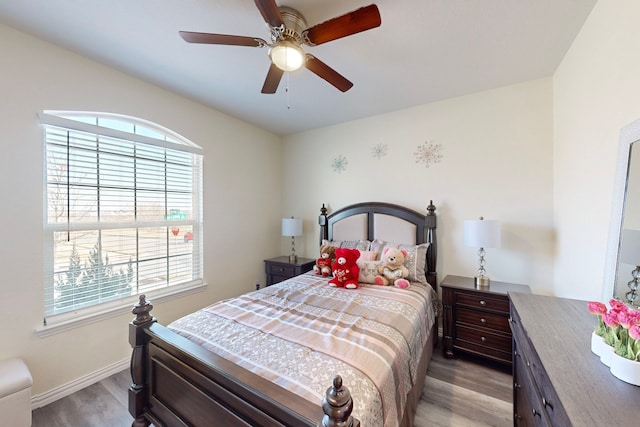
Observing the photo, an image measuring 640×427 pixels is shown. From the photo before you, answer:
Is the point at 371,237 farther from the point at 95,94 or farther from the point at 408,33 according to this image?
the point at 95,94

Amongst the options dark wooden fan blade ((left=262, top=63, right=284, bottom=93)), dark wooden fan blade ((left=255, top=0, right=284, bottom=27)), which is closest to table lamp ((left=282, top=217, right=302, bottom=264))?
dark wooden fan blade ((left=262, top=63, right=284, bottom=93))

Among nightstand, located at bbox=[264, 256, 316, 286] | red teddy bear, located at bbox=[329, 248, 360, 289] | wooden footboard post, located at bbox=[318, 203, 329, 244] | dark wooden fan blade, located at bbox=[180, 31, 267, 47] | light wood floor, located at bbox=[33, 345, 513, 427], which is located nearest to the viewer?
dark wooden fan blade, located at bbox=[180, 31, 267, 47]

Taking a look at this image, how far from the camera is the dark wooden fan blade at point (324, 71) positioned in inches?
65.1

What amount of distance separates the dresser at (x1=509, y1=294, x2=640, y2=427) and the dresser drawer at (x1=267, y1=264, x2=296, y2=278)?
2.50 m

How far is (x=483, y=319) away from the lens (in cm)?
228

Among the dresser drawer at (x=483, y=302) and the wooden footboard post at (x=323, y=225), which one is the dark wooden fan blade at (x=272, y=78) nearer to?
the wooden footboard post at (x=323, y=225)

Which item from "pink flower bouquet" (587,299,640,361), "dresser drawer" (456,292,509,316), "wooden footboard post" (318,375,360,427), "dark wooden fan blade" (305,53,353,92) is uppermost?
"dark wooden fan blade" (305,53,353,92)

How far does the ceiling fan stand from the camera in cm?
128

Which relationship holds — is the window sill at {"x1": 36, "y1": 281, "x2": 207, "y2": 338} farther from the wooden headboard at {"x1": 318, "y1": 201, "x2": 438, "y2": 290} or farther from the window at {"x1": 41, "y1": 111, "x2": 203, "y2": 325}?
the wooden headboard at {"x1": 318, "y1": 201, "x2": 438, "y2": 290}

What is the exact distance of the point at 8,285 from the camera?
176cm

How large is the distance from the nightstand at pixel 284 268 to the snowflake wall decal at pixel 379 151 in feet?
5.59

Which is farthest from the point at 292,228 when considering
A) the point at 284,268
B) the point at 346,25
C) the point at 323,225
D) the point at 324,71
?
the point at 346,25

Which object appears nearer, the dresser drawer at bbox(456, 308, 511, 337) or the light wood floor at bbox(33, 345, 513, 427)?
the light wood floor at bbox(33, 345, 513, 427)

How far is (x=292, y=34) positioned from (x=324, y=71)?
322 millimetres
